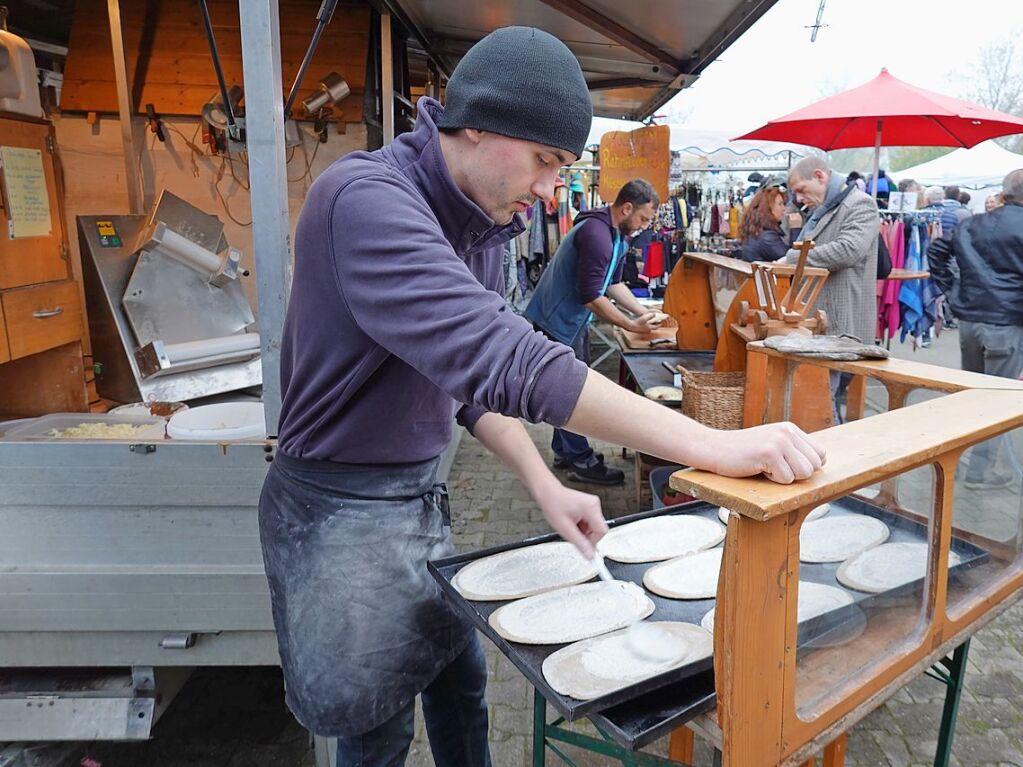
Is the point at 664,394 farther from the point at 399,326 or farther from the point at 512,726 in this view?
the point at 399,326

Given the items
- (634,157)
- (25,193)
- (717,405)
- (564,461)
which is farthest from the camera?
(634,157)

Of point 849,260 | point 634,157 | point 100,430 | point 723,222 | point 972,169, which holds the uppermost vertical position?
point 972,169

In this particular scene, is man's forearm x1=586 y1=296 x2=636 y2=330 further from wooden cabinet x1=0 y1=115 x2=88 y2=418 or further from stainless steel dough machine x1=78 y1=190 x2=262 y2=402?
wooden cabinet x1=0 y1=115 x2=88 y2=418

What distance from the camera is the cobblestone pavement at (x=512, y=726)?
257 centimetres

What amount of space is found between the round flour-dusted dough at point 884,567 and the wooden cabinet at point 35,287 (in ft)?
10.6

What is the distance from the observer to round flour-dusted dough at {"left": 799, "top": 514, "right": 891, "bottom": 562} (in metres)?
1.68

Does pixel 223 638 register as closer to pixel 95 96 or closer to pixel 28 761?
pixel 28 761

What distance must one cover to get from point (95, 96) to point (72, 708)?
377 cm

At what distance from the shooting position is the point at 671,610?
154 cm

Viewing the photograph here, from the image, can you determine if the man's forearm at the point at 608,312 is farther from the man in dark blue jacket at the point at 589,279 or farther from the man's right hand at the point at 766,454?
the man's right hand at the point at 766,454

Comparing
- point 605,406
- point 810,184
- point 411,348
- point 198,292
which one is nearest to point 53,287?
point 198,292

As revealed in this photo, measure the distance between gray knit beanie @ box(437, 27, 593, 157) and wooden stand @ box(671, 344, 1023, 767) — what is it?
0.67m

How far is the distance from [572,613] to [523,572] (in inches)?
7.0

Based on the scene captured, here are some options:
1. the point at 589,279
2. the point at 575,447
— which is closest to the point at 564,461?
the point at 575,447
